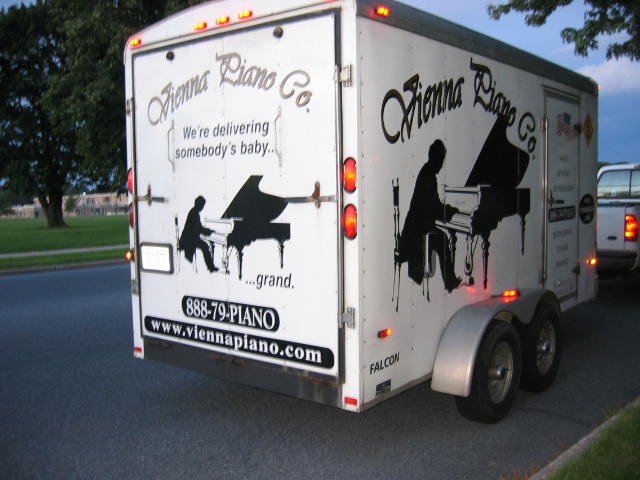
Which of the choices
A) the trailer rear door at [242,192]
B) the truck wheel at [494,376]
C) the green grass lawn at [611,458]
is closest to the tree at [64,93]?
the trailer rear door at [242,192]

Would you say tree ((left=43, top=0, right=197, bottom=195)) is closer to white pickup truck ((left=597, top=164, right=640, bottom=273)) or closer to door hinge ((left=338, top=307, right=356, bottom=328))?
white pickup truck ((left=597, top=164, right=640, bottom=273))

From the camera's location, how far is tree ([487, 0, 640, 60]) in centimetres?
994

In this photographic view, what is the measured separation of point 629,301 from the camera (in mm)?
9250

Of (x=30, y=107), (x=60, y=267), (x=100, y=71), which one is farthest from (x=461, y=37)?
(x=30, y=107)

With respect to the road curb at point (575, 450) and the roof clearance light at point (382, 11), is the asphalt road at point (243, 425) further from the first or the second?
the roof clearance light at point (382, 11)

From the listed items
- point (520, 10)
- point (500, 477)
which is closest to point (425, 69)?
point (500, 477)

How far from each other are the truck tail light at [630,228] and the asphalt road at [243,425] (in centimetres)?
229

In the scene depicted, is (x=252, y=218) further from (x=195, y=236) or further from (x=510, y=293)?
(x=510, y=293)

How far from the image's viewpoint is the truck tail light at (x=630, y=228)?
853 centimetres

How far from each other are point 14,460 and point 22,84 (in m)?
31.6

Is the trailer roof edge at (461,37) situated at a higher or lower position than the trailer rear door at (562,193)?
higher

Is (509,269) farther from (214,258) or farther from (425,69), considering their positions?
(214,258)

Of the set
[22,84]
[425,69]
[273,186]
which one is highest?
[22,84]

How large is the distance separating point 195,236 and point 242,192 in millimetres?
562
